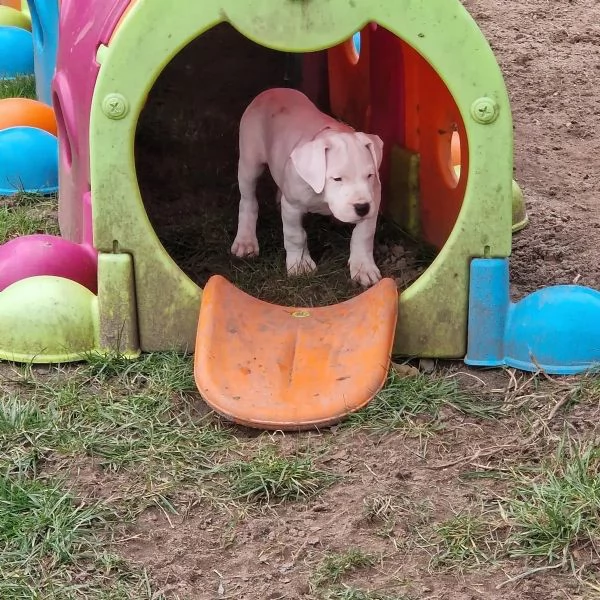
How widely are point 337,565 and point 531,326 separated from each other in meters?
1.19

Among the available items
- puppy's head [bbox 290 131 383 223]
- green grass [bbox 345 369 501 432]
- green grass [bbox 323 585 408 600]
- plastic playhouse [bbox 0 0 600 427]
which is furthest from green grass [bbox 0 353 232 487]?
puppy's head [bbox 290 131 383 223]

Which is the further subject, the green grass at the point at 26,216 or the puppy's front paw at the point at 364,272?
the green grass at the point at 26,216

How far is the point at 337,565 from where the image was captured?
262 cm

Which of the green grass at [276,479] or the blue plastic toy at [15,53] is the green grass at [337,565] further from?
the blue plastic toy at [15,53]

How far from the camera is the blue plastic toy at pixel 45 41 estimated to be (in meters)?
5.80

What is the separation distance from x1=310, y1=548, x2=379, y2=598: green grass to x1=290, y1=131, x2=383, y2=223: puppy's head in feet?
4.82

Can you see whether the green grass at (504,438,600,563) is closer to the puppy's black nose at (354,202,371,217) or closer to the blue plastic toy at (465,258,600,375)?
the blue plastic toy at (465,258,600,375)

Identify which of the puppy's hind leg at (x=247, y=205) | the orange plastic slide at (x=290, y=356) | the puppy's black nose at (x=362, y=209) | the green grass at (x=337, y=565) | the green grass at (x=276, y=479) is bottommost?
the green grass at (x=337, y=565)

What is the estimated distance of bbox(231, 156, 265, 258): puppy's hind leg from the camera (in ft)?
14.3

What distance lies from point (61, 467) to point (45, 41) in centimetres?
345

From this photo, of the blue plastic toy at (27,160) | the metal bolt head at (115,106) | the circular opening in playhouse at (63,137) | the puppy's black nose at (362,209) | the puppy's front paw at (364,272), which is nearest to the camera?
the metal bolt head at (115,106)

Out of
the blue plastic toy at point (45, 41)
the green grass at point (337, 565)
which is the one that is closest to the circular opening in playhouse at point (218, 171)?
the blue plastic toy at point (45, 41)

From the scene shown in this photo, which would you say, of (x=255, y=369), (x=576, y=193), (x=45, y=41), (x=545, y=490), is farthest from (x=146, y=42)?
(x=45, y=41)

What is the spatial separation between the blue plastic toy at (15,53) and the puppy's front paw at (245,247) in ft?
9.93
